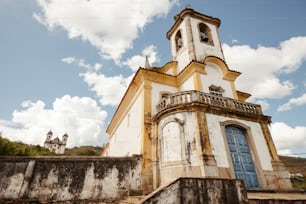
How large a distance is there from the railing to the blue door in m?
1.30

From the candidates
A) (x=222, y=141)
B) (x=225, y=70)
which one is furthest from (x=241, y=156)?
(x=225, y=70)

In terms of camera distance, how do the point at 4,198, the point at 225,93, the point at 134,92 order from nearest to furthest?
the point at 4,198, the point at 225,93, the point at 134,92

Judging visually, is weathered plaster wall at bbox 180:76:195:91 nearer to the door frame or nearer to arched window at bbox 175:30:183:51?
the door frame

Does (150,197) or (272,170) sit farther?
(272,170)

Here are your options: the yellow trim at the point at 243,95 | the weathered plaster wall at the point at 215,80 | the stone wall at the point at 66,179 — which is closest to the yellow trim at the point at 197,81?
the weathered plaster wall at the point at 215,80

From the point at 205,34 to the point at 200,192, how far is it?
47.8 feet

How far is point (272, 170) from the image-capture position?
31.7 ft

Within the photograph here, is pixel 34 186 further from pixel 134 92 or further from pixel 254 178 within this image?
pixel 254 178

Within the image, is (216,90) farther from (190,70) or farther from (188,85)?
(190,70)

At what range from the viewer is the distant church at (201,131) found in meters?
8.49

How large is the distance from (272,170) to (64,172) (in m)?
10.5

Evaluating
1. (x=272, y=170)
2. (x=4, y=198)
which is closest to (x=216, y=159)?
(x=272, y=170)

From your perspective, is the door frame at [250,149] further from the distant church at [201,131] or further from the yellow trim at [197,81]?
the yellow trim at [197,81]

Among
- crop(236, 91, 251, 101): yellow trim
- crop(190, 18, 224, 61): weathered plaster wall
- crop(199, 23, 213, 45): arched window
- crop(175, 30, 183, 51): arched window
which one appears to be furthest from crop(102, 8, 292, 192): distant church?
crop(236, 91, 251, 101): yellow trim
